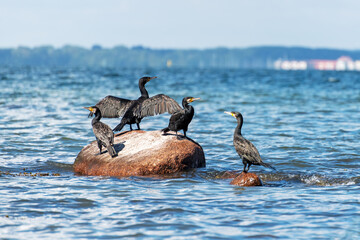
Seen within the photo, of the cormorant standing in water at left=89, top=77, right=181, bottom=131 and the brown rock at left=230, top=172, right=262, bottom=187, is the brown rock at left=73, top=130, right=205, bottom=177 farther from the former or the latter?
the brown rock at left=230, top=172, right=262, bottom=187

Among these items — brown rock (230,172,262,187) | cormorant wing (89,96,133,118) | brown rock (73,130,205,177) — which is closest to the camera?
brown rock (230,172,262,187)

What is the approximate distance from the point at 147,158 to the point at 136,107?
5.18 ft

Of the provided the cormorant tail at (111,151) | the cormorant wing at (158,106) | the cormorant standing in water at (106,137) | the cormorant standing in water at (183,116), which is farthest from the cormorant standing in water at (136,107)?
the cormorant tail at (111,151)

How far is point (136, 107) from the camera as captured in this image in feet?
41.6

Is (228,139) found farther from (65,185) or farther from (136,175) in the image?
(65,185)

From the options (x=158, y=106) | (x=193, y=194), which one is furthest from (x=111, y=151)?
(x=193, y=194)

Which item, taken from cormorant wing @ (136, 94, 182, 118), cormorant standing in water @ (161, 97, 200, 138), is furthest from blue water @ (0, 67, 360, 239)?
cormorant wing @ (136, 94, 182, 118)

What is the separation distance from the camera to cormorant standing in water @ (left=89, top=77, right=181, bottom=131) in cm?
1240

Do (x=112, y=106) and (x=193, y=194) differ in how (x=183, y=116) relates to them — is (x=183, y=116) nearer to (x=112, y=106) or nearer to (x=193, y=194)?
(x=112, y=106)

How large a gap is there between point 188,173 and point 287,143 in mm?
6612

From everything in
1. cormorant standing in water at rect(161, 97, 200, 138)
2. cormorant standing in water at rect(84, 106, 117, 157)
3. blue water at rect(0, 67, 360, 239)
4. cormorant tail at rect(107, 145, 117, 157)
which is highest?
cormorant standing in water at rect(161, 97, 200, 138)

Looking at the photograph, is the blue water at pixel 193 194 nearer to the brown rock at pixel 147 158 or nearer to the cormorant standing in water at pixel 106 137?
the brown rock at pixel 147 158

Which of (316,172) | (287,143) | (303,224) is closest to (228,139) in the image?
(287,143)

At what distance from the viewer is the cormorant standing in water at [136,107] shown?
1240 cm
